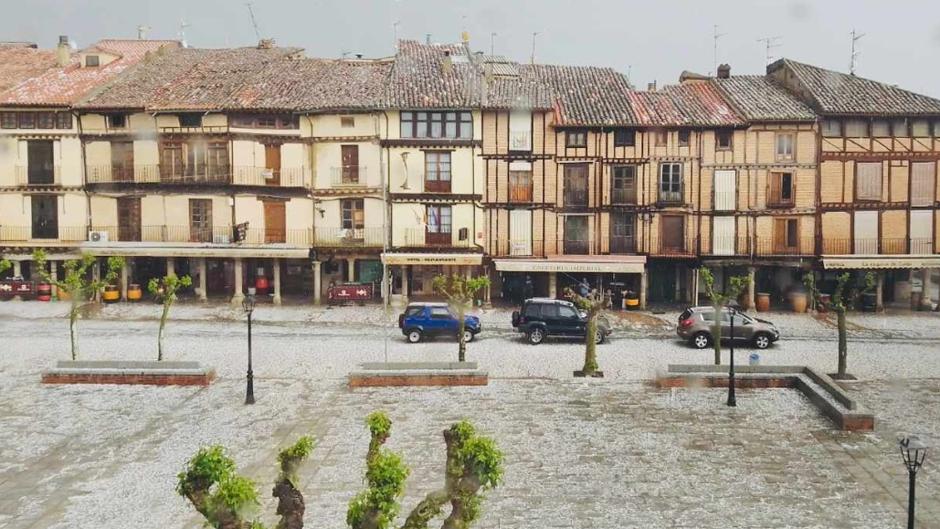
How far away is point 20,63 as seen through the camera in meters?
43.8

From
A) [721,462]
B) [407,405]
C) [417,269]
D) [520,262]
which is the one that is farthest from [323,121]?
[721,462]

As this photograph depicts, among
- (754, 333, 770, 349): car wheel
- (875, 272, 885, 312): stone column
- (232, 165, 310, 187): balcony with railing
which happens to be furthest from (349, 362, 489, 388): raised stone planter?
(875, 272, 885, 312): stone column

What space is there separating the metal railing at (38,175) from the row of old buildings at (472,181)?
0.09 metres

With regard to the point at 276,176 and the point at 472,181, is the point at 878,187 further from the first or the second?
the point at 276,176

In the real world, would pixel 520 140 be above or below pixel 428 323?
above

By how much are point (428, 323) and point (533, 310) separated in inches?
147

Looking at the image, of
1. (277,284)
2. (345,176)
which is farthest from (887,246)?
(277,284)

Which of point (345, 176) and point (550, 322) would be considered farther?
point (345, 176)

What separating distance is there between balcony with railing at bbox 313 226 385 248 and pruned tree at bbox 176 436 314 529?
86.8 feet

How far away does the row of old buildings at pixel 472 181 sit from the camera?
37.5 metres

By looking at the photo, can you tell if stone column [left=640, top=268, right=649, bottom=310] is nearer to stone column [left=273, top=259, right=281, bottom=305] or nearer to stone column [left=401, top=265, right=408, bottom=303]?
stone column [left=401, top=265, right=408, bottom=303]

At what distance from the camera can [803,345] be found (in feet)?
101

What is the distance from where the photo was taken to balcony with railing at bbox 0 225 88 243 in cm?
3819

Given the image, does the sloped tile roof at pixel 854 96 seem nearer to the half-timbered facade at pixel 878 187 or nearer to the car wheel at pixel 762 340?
the half-timbered facade at pixel 878 187
